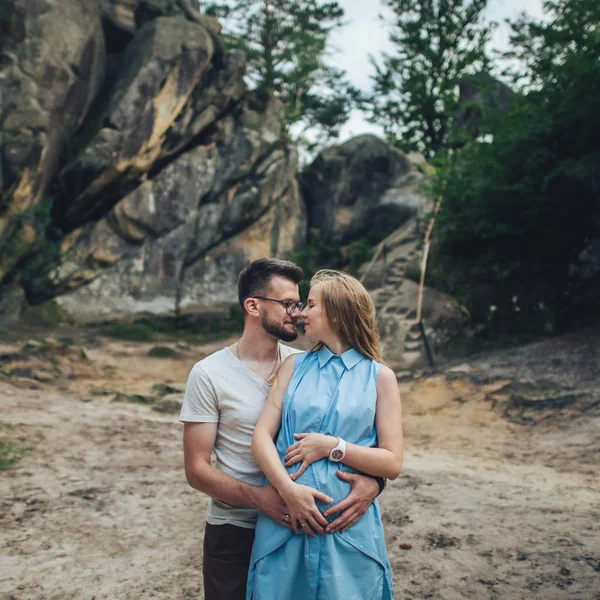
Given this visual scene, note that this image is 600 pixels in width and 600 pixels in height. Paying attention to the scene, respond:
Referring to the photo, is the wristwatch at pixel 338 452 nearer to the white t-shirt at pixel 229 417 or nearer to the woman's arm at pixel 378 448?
the woman's arm at pixel 378 448

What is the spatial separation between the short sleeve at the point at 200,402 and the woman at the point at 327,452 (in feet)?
0.75

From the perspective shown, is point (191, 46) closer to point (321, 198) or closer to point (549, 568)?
point (321, 198)

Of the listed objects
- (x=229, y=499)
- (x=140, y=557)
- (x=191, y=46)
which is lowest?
(x=140, y=557)

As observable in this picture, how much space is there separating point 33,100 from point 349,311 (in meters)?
15.1

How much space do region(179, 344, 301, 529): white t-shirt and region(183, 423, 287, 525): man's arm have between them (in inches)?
1.9

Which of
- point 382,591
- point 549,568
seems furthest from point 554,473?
point 382,591

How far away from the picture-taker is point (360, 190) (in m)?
22.7

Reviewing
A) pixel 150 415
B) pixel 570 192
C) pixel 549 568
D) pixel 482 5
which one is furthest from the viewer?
pixel 482 5

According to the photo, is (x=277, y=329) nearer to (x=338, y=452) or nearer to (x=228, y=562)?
(x=338, y=452)

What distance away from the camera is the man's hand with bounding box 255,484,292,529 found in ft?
6.95

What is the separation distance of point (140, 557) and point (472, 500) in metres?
3.41

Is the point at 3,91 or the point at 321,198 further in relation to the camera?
the point at 321,198

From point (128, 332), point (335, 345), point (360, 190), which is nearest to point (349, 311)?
point (335, 345)

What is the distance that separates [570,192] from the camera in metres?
13.1
